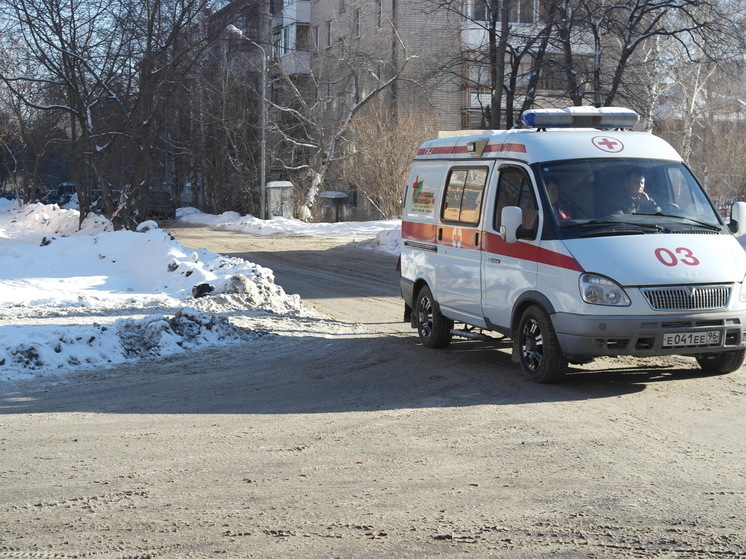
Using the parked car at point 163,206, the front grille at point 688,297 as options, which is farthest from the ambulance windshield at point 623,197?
the parked car at point 163,206

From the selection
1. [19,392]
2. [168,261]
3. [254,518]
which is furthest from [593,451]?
[168,261]

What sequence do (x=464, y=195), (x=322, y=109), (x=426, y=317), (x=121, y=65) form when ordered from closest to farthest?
(x=464, y=195) → (x=426, y=317) → (x=121, y=65) → (x=322, y=109)

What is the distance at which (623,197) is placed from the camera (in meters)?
8.67

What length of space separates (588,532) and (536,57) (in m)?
19.9

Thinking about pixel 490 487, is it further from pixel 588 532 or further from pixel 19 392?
pixel 19 392

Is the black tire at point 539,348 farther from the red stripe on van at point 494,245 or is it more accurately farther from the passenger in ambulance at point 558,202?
the passenger in ambulance at point 558,202

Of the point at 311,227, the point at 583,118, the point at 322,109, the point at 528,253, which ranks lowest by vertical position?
the point at 311,227

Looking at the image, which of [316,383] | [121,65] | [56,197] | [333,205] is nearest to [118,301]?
[316,383]

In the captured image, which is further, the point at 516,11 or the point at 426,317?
the point at 516,11

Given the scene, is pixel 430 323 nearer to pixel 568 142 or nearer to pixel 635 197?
pixel 568 142

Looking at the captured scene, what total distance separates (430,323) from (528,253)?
243 cm

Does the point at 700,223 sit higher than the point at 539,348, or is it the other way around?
Result: the point at 700,223

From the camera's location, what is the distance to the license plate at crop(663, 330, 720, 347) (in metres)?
7.80

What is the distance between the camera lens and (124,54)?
25047 mm
